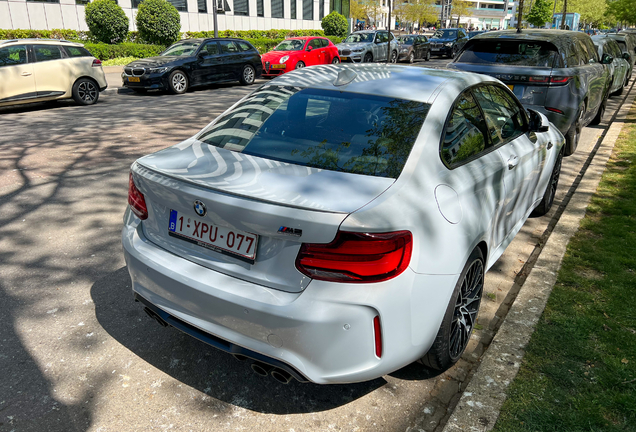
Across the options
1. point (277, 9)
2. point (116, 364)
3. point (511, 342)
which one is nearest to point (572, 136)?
point (511, 342)

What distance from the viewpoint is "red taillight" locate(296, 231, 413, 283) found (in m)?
2.26

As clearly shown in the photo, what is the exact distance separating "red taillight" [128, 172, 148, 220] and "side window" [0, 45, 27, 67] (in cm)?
1137

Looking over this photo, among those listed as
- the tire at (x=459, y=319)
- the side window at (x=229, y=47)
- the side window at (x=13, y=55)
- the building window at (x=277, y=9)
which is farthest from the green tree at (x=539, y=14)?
the tire at (x=459, y=319)

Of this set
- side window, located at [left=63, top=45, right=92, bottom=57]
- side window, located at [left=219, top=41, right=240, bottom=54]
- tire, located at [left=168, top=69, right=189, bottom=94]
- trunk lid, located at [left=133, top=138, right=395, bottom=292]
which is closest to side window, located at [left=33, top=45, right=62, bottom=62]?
side window, located at [left=63, top=45, right=92, bottom=57]

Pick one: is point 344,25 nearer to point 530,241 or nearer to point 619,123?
point 619,123

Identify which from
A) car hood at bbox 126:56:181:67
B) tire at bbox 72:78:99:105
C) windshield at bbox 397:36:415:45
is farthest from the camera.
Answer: windshield at bbox 397:36:415:45

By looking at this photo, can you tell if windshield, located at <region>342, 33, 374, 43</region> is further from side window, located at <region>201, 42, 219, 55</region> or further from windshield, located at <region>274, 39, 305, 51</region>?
side window, located at <region>201, 42, 219, 55</region>

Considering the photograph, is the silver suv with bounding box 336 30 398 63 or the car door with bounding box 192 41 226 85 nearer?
the car door with bounding box 192 41 226 85

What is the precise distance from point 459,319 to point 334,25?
139 ft

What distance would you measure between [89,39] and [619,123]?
2401 centimetres

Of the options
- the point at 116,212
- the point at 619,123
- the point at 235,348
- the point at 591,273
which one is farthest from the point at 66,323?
the point at 619,123

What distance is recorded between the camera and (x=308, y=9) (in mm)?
44250

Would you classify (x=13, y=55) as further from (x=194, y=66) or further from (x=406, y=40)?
(x=406, y=40)

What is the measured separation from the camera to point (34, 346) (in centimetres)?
328
